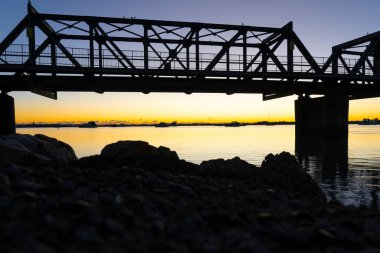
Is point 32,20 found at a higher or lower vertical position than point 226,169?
higher

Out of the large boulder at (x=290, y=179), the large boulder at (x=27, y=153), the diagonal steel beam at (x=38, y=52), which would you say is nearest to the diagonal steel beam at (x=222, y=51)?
the diagonal steel beam at (x=38, y=52)

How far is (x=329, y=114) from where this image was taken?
3706 centimetres

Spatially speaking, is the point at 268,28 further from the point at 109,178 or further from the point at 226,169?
the point at 109,178

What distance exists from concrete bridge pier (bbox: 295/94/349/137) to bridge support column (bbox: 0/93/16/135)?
31.8m

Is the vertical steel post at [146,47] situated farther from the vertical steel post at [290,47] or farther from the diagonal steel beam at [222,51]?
the vertical steel post at [290,47]

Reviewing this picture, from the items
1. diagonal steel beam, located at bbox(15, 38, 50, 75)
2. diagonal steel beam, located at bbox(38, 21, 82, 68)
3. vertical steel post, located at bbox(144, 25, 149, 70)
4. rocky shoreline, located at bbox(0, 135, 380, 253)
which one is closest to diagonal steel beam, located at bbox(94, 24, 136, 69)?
vertical steel post, located at bbox(144, 25, 149, 70)

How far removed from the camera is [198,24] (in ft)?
96.1

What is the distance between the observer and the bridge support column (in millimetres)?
27094

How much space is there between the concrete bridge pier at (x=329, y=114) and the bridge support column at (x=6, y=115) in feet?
104

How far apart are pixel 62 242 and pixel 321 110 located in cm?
3804

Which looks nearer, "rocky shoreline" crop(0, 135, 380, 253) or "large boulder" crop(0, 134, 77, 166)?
"rocky shoreline" crop(0, 135, 380, 253)

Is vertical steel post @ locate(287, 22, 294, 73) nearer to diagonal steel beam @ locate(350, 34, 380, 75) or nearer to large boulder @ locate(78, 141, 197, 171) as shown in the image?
diagonal steel beam @ locate(350, 34, 380, 75)

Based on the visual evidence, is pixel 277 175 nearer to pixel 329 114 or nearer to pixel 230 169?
pixel 230 169

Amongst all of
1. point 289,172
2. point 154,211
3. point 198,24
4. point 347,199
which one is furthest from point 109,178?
point 198,24
